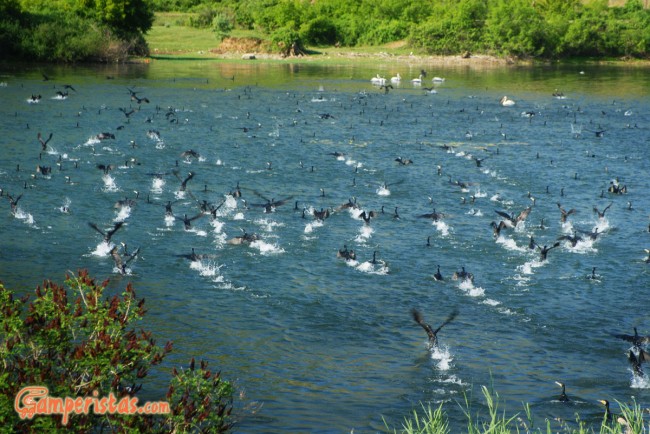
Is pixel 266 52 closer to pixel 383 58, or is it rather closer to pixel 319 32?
pixel 319 32

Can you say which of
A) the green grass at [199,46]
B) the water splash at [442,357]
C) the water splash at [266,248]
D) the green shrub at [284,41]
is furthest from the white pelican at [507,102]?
the green shrub at [284,41]

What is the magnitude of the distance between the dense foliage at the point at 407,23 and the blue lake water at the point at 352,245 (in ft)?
145

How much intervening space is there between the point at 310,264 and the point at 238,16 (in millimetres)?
109772

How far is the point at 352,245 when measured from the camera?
1074 inches

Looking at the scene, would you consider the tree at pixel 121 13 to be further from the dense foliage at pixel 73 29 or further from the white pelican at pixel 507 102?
the white pelican at pixel 507 102

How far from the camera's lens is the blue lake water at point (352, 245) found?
18312 mm

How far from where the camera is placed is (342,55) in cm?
11462

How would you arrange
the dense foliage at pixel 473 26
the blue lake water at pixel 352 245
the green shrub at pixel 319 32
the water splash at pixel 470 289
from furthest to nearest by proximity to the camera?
the green shrub at pixel 319 32 < the dense foliage at pixel 473 26 < the water splash at pixel 470 289 < the blue lake water at pixel 352 245

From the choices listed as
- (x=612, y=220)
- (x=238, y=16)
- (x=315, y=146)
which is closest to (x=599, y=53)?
(x=238, y=16)

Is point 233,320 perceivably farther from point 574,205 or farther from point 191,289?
point 574,205

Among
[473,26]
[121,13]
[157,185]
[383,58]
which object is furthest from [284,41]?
[157,185]

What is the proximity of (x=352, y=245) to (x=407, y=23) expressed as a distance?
106 metres

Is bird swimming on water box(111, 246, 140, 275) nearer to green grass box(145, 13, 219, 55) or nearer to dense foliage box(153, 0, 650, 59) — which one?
green grass box(145, 13, 219, 55)

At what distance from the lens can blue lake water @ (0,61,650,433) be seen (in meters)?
18.3
